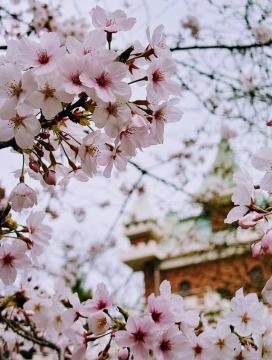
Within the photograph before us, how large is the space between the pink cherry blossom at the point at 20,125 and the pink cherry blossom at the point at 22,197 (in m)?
0.24

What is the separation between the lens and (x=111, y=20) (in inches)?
54.7

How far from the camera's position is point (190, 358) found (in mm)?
1643

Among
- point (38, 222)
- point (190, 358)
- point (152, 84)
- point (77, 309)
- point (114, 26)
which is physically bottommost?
point (190, 358)

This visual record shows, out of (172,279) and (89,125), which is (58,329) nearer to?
(89,125)

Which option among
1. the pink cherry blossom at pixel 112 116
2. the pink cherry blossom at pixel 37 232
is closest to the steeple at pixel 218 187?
the pink cherry blossom at pixel 37 232

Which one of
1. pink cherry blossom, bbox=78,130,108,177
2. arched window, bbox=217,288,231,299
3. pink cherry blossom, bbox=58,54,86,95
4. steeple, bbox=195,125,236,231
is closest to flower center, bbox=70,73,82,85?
pink cherry blossom, bbox=58,54,86,95

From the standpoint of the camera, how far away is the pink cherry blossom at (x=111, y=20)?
4.44ft

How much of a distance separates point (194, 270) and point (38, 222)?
12.6 meters

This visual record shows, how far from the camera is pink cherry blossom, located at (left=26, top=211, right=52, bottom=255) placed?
1732 mm

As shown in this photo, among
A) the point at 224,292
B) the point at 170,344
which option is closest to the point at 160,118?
the point at 170,344

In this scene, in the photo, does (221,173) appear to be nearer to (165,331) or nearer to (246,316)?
(246,316)

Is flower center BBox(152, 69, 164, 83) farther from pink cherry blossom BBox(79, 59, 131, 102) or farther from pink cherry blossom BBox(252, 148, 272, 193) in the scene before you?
pink cherry blossom BBox(252, 148, 272, 193)

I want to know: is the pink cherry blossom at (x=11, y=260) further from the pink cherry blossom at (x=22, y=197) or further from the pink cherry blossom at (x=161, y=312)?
the pink cherry blossom at (x=161, y=312)

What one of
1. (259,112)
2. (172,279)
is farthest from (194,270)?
(259,112)
